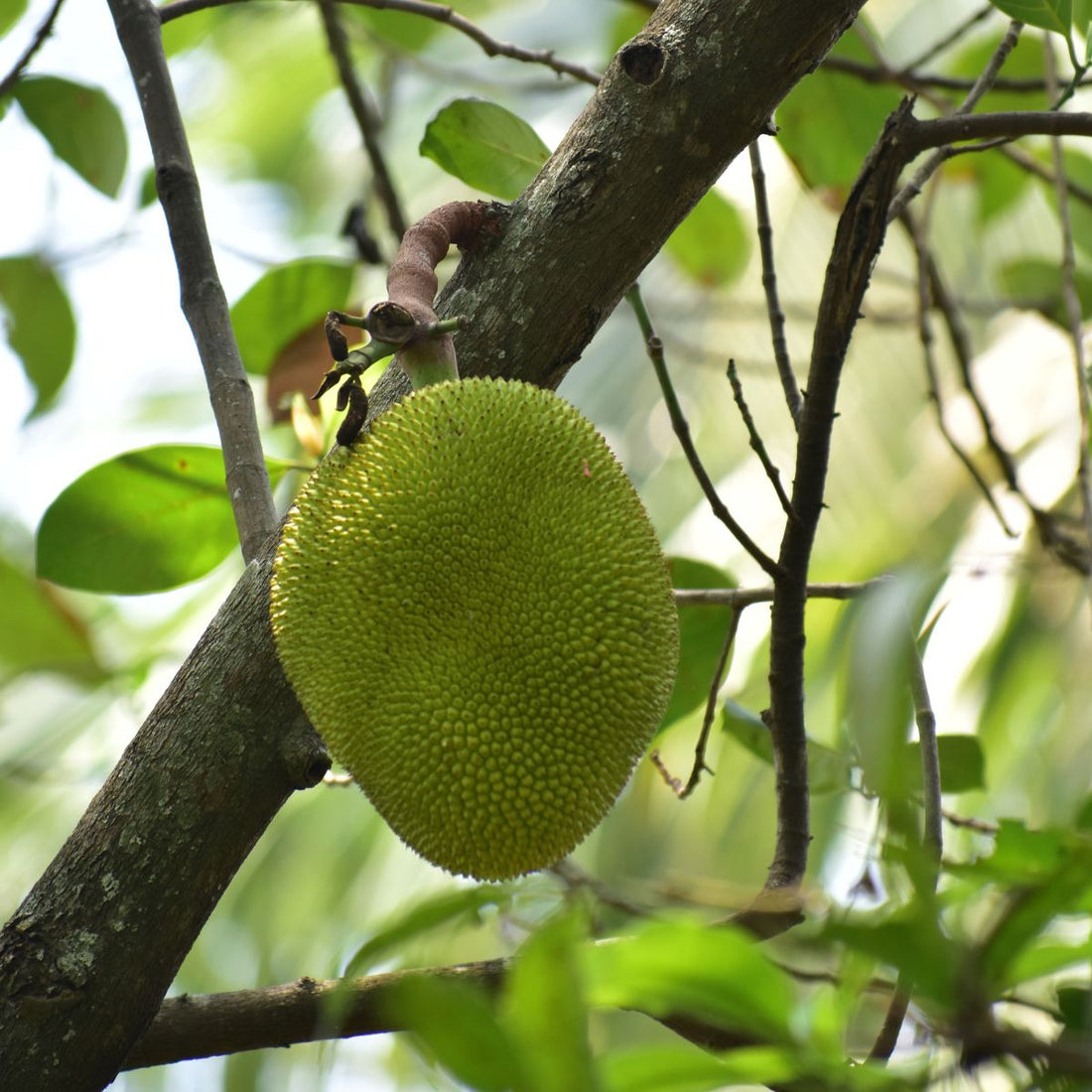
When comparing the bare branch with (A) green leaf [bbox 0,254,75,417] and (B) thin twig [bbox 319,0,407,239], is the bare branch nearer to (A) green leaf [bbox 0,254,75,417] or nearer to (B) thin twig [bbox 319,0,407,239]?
(A) green leaf [bbox 0,254,75,417]

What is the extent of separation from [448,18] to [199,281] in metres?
0.38

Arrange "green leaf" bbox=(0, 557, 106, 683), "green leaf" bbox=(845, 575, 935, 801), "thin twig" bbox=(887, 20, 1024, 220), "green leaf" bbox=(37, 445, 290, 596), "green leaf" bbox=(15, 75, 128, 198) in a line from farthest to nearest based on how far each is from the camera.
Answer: "green leaf" bbox=(0, 557, 106, 683) → "green leaf" bbox=(15, 75, 128, 198) → "green leaf" bbox=(37, 445, 290, 596) → "thin twig" bbox=(887, 20, 1024, 220) → "green leaf" bbox=(845, 575, 935, 801)

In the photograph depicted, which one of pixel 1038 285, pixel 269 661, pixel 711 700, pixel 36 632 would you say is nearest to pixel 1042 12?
pixel 711 700

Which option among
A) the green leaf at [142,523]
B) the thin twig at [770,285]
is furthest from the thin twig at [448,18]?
the green leaf at [142,523]

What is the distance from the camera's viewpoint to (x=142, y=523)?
3.32 feet

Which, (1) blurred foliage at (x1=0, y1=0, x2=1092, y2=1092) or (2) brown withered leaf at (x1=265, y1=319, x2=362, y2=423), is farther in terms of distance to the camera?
(2) brown withered leaf at (x1=265, y1=319, x2=362, y2=423)

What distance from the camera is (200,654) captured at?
0.73 m

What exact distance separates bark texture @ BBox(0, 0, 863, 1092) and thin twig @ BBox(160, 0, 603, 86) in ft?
0.97

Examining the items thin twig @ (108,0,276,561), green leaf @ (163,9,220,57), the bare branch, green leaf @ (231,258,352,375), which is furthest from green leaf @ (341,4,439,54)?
the bare branch

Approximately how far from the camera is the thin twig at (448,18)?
105 centimetres

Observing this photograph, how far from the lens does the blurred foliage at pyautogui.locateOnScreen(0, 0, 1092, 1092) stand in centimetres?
30

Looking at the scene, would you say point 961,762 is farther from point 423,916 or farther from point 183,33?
point 183,33

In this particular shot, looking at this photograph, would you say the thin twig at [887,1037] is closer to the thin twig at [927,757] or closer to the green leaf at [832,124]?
the thin twig at [927,757]

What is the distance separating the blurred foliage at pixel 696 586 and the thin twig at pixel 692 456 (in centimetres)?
8
